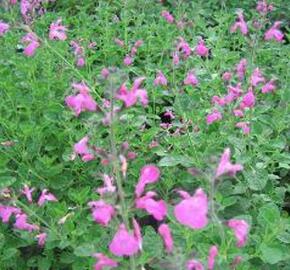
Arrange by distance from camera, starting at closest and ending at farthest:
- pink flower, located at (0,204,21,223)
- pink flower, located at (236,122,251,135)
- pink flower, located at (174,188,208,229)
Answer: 1. pink flower, located at (174,188,208,229)
2. pink flower, located at (0,204,21,223)
3. pink flower, located at (236,122,251,135)

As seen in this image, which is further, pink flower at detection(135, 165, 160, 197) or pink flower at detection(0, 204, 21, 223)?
pink flower at detection(0, 204, 21, 223)

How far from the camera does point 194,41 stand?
170 inches

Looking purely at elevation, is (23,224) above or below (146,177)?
below

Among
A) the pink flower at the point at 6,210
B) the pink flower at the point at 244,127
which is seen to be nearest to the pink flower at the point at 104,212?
the pink flower at the point at 6,210

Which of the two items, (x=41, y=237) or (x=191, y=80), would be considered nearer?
(x=41, y=237)

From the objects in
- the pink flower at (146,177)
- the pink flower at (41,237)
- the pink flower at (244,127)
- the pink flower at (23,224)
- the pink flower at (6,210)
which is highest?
the pink flower at (146,177)

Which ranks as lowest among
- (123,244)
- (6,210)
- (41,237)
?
(41,237)

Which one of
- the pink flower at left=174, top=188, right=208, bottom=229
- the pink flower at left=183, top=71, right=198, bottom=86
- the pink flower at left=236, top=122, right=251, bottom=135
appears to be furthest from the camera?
the pink flower at left=183, top=71, right=198, bottom=86

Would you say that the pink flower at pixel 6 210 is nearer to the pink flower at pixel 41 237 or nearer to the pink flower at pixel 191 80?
the pink flower at pixel 41 237

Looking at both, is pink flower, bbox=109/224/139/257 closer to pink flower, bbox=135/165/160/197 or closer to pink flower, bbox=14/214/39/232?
pink flower, bbox=135/165/160/197

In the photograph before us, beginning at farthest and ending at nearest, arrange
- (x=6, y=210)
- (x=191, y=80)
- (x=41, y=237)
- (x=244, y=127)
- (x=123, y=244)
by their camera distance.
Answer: (x=191, y=80) < (x=244, y=127) < (x=41, y=237) < (x=6, y=210) < (x=123, y=244)

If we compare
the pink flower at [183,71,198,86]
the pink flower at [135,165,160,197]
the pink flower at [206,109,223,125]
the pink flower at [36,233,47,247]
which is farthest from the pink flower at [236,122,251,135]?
the pink flower at [135,165,160,197]

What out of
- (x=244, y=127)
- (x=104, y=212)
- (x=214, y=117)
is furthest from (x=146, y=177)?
(x=214, y=117)

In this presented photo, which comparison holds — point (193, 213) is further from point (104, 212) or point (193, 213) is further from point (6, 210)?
point (6, 210)
